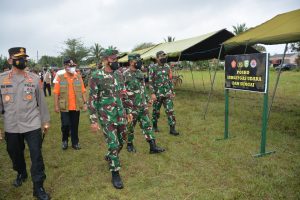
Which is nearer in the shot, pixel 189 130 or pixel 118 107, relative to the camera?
pixel 118 107

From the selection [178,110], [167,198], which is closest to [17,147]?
[167,198]

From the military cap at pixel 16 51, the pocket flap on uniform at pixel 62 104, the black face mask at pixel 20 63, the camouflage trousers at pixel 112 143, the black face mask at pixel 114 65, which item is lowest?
the camouflage trousers at pixel 112 143

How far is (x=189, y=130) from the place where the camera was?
7250 millimetres

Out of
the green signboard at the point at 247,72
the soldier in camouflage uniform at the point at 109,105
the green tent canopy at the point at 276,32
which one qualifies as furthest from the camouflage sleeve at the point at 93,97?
the green tent canopy at the point at 276,32

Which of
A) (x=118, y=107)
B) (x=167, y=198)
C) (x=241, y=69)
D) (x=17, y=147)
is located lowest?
(x=167, y=198)

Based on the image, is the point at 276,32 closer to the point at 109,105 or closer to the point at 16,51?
the point at 109,105

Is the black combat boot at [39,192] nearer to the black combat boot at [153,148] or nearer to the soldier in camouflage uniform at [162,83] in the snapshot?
the black combat boot at [153,148]

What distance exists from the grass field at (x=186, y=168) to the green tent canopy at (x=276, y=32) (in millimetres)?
2109

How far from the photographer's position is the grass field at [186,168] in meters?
3.94

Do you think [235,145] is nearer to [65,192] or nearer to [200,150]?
[200,150]

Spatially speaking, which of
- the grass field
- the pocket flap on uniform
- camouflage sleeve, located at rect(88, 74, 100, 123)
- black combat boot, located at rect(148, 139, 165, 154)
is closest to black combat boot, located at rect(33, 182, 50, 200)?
the grass field

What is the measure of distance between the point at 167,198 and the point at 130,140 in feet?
7.03

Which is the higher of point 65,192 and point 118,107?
point 118,107

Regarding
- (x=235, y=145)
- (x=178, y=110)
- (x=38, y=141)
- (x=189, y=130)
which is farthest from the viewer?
(x=178, y=110)
